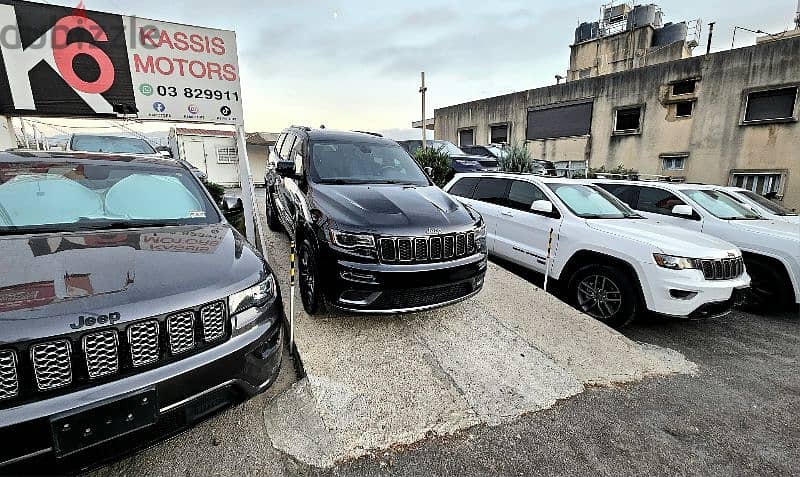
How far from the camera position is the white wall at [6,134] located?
5275 millimetres

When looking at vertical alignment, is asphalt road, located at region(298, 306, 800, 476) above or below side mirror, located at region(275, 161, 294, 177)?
below

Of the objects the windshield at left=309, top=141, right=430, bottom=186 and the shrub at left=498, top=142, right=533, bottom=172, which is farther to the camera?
→ the shrub at left=498, top=142, right=533, bottom=172

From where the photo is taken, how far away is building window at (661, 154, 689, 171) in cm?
1411

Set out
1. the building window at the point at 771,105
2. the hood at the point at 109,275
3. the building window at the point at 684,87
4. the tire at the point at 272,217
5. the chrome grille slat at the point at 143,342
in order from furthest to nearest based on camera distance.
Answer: the building window at the point at 684,87 < the building window at the point at 771,105 < the tire at the point at 272,217 < the chrome grille slat at the point at 143,342 < the hood at the point at 109,275

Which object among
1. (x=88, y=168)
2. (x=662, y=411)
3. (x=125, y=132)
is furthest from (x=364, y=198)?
(x=125, y=132)

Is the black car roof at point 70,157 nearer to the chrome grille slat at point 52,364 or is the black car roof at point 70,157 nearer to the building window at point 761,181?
the chrome grille slat at point 52,364

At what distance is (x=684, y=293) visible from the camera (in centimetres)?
364

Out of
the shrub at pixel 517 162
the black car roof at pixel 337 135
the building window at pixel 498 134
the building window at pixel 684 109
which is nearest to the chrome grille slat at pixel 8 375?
the black car roof at pixel 337 135

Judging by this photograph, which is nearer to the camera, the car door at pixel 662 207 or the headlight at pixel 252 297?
the headlight at pixel 252 297

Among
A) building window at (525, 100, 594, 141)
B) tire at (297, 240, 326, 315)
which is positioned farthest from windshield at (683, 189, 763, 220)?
building window at (525, 100, 594, 141)

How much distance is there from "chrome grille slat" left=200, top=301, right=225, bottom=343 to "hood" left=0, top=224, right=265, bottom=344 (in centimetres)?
5

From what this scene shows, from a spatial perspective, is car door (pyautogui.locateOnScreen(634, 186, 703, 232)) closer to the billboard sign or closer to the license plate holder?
the license plate holder

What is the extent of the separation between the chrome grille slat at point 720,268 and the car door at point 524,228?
149 cm

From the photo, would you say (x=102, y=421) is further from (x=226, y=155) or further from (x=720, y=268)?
(x=226, y=155)
